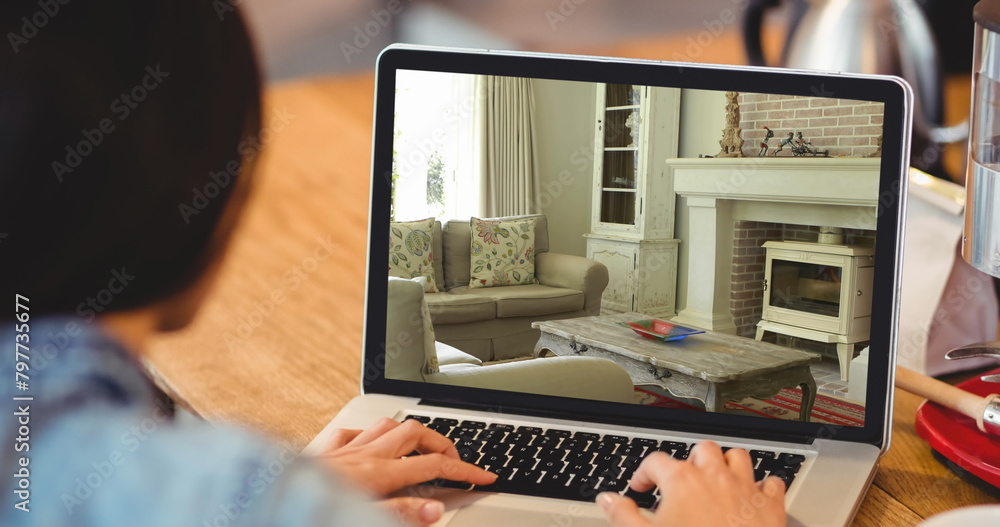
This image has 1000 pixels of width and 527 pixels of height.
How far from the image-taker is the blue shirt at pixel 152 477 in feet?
1.64

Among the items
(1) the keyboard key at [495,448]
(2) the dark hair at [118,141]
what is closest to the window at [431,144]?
(1) the keyboard key at [495,448]

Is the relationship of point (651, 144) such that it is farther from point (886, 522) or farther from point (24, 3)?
point (24, 3)

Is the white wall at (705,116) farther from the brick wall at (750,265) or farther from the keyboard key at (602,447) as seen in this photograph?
the keyboard key at (602,447)


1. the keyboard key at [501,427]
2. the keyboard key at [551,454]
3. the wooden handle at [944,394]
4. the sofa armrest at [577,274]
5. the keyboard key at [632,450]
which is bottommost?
the keyboard key at [551,454]

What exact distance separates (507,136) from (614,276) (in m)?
0.17

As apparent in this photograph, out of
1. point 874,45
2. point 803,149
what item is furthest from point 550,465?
point 874,45

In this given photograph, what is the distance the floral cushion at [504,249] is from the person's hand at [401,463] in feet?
0.72

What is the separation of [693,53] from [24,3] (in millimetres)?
1921

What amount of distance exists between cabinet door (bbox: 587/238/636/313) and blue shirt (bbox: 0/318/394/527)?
0.99 ft

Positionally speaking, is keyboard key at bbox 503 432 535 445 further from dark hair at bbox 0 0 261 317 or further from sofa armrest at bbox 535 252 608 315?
dark hair at bbox 0 0 261 317

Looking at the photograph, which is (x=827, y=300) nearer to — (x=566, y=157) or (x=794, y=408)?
(x=794, y=408)

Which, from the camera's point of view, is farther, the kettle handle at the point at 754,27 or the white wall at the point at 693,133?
the kettle handle at the point at 754,27

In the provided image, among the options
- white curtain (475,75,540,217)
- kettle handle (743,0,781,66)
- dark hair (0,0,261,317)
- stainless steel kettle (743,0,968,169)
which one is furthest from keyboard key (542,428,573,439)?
dark hair (0,0,261,317)

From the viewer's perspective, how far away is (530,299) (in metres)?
0.74
